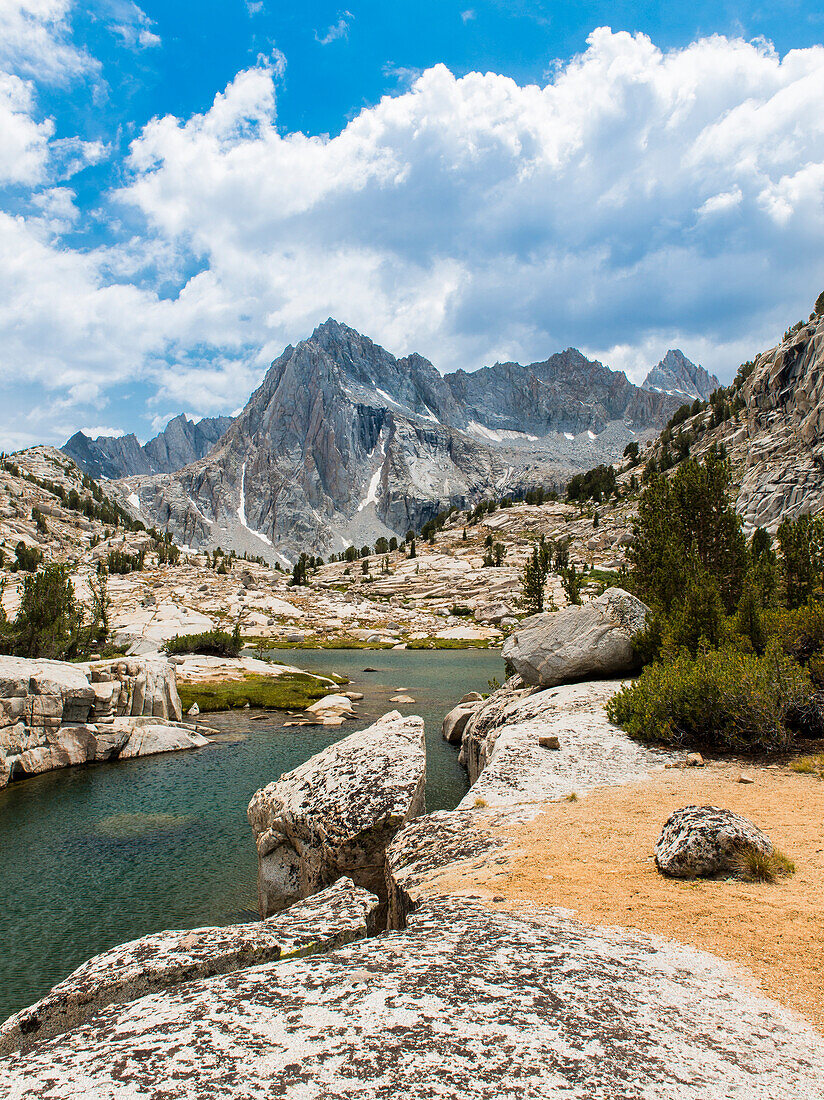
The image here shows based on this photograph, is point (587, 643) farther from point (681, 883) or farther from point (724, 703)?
point (681, 883)

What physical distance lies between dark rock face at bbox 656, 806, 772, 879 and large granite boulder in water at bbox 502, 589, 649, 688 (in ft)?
51.7

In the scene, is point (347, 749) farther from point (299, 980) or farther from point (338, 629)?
point (338, 629)

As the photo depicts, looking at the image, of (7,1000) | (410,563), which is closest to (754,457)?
(410,563)

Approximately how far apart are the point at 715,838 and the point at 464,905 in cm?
399

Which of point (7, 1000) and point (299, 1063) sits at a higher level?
point (299, 1063)

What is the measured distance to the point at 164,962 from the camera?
6324 mm

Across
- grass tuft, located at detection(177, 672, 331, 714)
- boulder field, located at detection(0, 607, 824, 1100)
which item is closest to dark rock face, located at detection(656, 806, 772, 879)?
boulder field, located at detection(0, 607, 824, 1100)

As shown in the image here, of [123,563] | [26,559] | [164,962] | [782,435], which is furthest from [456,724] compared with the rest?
[26,559]

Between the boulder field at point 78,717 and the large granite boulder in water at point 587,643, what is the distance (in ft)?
69.9

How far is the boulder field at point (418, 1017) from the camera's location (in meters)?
3.62

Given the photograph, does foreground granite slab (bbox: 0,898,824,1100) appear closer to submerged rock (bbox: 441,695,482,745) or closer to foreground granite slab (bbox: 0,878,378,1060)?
foreground granite slab (bbox: 0,878,378,1060)

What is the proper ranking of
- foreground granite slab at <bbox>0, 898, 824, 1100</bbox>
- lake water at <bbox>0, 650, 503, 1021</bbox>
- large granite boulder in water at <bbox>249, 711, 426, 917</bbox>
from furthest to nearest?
lake water at <bbox>0, 650, 503, 1021</bbox> → large granite boulder in water at <bbox>249, 711, 426, 917</bbox> → foreground granite slab at <bbox>0, 898, 824, 1100</bbox>

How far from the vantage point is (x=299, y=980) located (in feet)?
16.4

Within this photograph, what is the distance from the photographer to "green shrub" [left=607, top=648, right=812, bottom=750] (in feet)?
50.7
